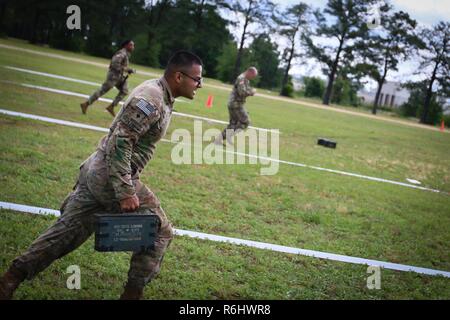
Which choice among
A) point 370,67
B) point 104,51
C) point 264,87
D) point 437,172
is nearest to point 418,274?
point 437,172

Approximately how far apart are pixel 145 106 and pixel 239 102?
338 inches

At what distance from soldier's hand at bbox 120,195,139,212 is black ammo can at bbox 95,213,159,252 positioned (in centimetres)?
6

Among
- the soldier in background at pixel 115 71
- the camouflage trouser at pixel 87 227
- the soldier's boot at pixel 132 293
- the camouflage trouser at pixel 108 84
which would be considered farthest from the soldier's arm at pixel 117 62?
the soldier's boot at pixel 132 293

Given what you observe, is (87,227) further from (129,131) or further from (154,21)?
(154,21)

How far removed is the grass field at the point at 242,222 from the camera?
13.8 ft

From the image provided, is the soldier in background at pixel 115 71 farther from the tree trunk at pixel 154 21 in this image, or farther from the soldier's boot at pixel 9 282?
the tree trunk at pixel 154 21

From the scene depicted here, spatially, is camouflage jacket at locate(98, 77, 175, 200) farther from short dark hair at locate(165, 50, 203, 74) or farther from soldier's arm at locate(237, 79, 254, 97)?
soldier's arm at locate(237, 79, 254, 97)

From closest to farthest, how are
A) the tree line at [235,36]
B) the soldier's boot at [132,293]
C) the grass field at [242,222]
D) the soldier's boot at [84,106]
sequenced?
the soldier's boot at [132,293]
the grass field at [242,222]
the soldier's boot at [84,106]
the tree line at [235,36]

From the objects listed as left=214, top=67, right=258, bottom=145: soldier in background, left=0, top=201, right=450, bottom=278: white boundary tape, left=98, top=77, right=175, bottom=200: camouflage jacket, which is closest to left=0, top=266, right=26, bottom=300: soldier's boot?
left=98, top=77, right=175, bottom=200: camouflage jacket

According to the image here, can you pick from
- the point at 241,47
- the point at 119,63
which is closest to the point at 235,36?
the point at 241,47

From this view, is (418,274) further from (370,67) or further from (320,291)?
(370,67)

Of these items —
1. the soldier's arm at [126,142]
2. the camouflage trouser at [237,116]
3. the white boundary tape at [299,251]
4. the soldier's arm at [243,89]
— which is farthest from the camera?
the camouflage trouser at [237,116]

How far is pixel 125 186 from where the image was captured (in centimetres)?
317

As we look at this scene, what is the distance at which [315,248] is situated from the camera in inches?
224
